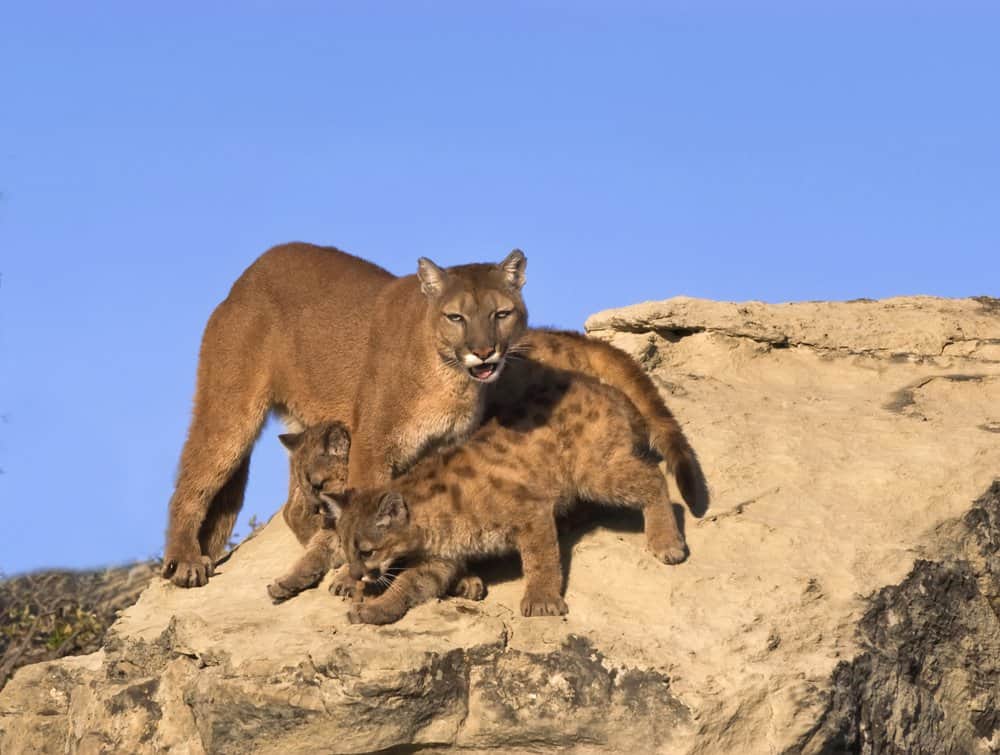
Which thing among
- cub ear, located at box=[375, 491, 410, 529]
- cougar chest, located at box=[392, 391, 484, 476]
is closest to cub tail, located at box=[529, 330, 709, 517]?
cougar chest, located at box=[392, 391, 484, 476]

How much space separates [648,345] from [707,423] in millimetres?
1659

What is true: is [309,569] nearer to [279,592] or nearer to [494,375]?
[279,592]

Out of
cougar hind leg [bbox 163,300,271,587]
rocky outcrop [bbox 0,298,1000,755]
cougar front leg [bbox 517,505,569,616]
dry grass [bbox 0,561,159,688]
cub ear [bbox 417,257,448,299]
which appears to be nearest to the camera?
rocky outcrop [bbox 0,298,1000,755]

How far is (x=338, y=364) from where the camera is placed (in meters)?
9.61

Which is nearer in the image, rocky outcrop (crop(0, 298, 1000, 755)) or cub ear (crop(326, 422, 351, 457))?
rocky outcrop (crop(0, 298, 1000, 755))

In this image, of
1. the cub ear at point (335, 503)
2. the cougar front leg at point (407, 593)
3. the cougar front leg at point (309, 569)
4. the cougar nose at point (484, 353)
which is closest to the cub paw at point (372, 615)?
the cougar front leg at point (407, 593)

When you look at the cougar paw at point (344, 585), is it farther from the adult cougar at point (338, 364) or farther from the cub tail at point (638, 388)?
the cub tail at point (638, 388)

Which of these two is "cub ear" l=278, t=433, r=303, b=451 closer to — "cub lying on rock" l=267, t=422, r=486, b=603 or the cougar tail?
"cub lying on rock" l=267, t=422, r=486, b=603

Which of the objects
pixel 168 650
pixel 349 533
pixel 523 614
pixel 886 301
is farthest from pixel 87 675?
pixel 886 301

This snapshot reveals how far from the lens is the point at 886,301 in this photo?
12.6m

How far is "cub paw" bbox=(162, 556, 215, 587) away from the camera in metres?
9.69

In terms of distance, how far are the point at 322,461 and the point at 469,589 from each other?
57.0 inches

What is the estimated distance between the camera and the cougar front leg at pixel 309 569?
8.75 m

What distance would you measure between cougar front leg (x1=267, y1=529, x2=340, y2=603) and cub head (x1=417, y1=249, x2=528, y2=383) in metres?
1.40
